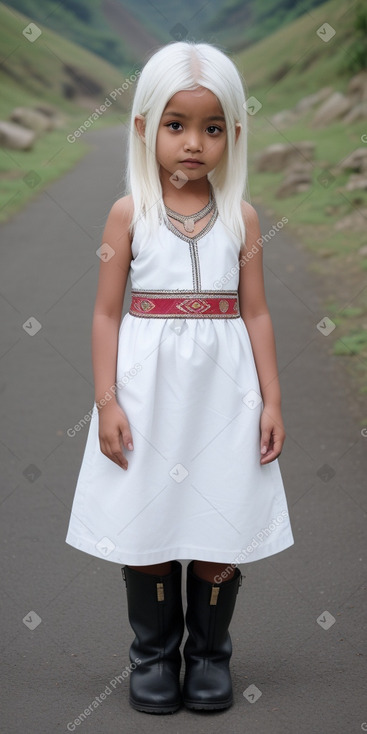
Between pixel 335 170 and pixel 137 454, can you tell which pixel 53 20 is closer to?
pixel 335 170

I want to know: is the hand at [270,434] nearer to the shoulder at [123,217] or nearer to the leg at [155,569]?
the leg at [155,569]

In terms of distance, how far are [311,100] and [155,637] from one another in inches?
737

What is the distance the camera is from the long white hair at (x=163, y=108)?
244cm

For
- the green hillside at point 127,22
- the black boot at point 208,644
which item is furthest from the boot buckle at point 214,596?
the green hillside at point 127,22

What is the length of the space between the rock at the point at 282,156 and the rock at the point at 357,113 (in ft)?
7.30

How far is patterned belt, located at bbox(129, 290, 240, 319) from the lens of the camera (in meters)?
2.54

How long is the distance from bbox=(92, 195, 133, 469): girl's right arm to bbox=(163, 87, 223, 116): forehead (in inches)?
11.1

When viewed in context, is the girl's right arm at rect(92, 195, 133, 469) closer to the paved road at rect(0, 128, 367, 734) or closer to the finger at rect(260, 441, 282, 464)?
the finger at rect(260, 441, 282, 464)

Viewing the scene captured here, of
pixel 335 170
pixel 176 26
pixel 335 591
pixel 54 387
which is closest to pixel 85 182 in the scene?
pixel 335 170

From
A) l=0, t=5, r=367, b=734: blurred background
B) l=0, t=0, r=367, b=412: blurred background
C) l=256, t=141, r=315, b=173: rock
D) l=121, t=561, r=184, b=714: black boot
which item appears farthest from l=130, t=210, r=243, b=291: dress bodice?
l=256, t=141, r=315, b=173: rock

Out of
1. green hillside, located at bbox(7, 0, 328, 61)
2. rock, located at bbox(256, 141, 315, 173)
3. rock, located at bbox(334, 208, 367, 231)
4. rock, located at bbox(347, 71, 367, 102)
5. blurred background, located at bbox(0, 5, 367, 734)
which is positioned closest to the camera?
blurred background, located at bbox(0, 5, 367, 734)

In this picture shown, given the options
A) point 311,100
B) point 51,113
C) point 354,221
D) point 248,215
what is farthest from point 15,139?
point 248,215

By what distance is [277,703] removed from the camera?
9.09 feet

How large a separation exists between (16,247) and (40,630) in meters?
7.15
